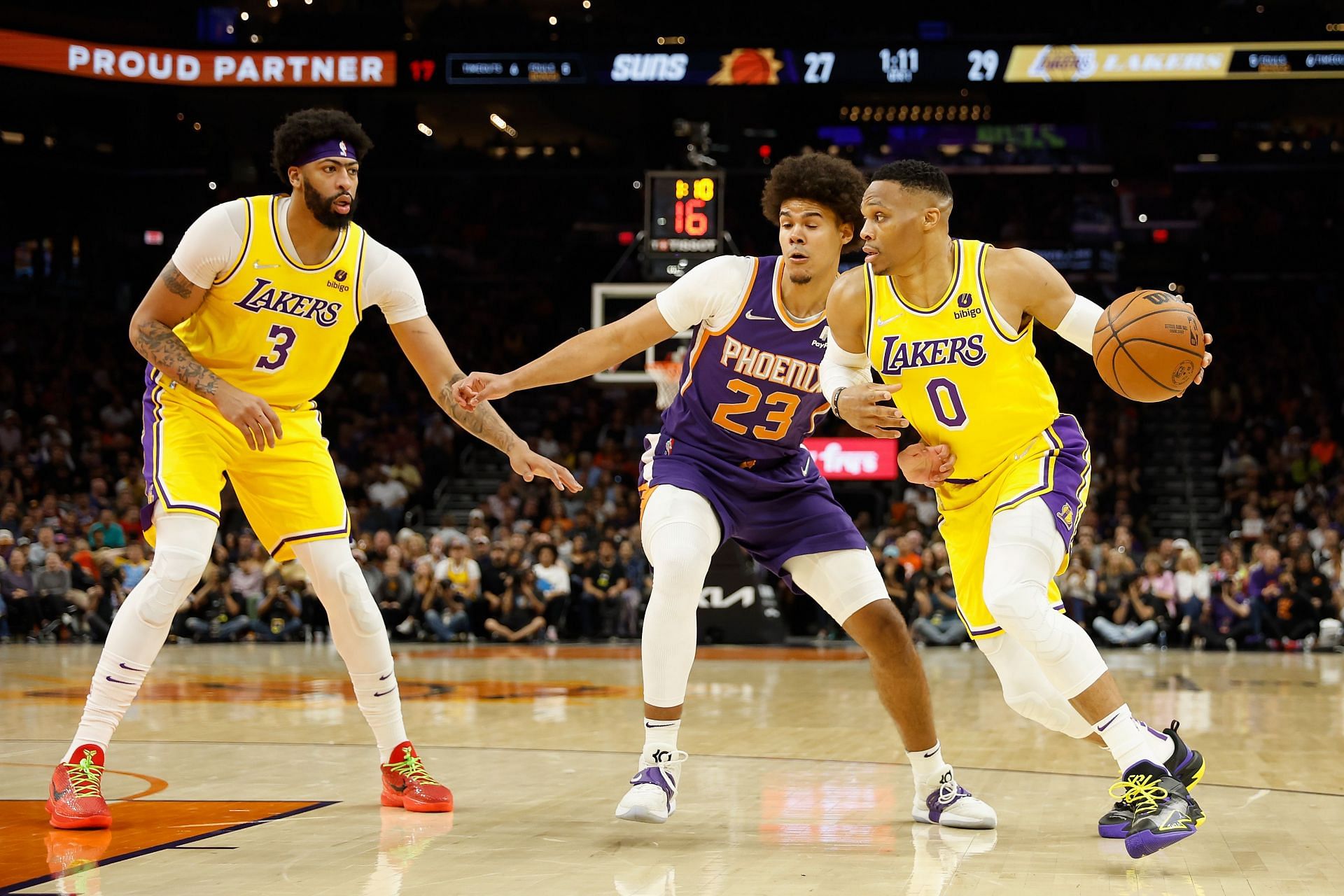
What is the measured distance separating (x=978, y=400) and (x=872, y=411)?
16.1 inches

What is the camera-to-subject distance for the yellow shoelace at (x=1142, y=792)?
3977 millimetres

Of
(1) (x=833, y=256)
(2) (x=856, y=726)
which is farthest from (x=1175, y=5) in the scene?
(1) (x=833, y=256)

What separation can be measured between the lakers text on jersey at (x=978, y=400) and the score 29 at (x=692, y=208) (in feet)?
31.5

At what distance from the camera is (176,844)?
410 cm

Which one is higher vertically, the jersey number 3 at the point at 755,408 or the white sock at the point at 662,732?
the jersey number 3 at the point at 755,408

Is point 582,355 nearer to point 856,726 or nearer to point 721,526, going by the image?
point 721,526

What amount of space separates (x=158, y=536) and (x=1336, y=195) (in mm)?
24683

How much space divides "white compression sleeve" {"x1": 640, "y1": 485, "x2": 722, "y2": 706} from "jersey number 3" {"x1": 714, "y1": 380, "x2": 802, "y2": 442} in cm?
29

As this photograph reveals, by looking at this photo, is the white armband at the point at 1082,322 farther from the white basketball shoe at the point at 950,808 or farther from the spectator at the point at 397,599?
the spectator at the point at 397,599

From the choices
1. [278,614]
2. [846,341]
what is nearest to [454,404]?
[846,341]

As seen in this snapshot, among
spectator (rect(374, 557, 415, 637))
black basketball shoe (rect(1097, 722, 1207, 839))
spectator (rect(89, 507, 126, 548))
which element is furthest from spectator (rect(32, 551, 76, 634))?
black basketball shoe (rect(1097, 722, 1207, 839))

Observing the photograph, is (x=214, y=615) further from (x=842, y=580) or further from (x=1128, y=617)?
(x=842, y=580)

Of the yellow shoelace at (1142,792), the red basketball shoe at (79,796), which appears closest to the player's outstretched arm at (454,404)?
the red basketball shoe at (79,796)

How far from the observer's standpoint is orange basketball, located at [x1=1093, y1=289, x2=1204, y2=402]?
4.22 m
